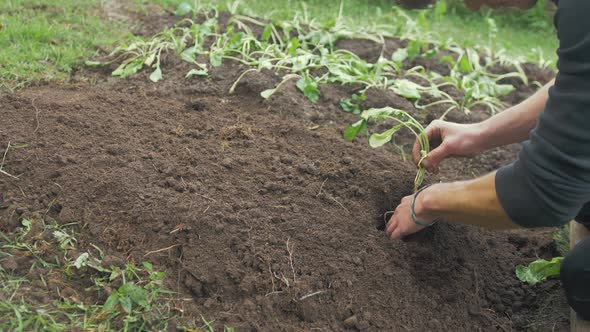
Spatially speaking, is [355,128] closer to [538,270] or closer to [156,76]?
[538,270]

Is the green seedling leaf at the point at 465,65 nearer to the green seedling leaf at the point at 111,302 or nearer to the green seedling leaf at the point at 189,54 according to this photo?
the green seedling leaf at the point at 189,54

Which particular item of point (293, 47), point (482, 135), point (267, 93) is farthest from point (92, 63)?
point (482, 135)

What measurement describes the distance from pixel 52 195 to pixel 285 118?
125cm

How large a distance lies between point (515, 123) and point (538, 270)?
0.63m

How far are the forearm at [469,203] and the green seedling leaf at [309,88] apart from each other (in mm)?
1341

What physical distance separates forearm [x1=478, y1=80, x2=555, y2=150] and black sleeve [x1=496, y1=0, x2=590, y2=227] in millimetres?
662

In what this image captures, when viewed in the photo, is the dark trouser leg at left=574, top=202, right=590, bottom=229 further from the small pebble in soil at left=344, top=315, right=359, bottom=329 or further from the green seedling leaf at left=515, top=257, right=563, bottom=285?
the small pebble in soil at left=344, top=315, right=359, bottom=329

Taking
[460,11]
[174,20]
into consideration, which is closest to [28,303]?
[174,20]

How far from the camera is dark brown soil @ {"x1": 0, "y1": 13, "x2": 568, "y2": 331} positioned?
2205mm

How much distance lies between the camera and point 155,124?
2.90 metres

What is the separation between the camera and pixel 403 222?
93.9 inches

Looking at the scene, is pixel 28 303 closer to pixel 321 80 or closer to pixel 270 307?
pixel 270 307

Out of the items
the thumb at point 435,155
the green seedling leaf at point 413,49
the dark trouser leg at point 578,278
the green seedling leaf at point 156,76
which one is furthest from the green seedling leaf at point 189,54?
the dark trouser leg at point 578,278

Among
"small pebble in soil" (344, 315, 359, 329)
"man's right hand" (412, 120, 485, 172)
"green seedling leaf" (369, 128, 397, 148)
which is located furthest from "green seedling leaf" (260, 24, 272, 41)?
"small pebble in soil" (344, 315, 359, 329)
